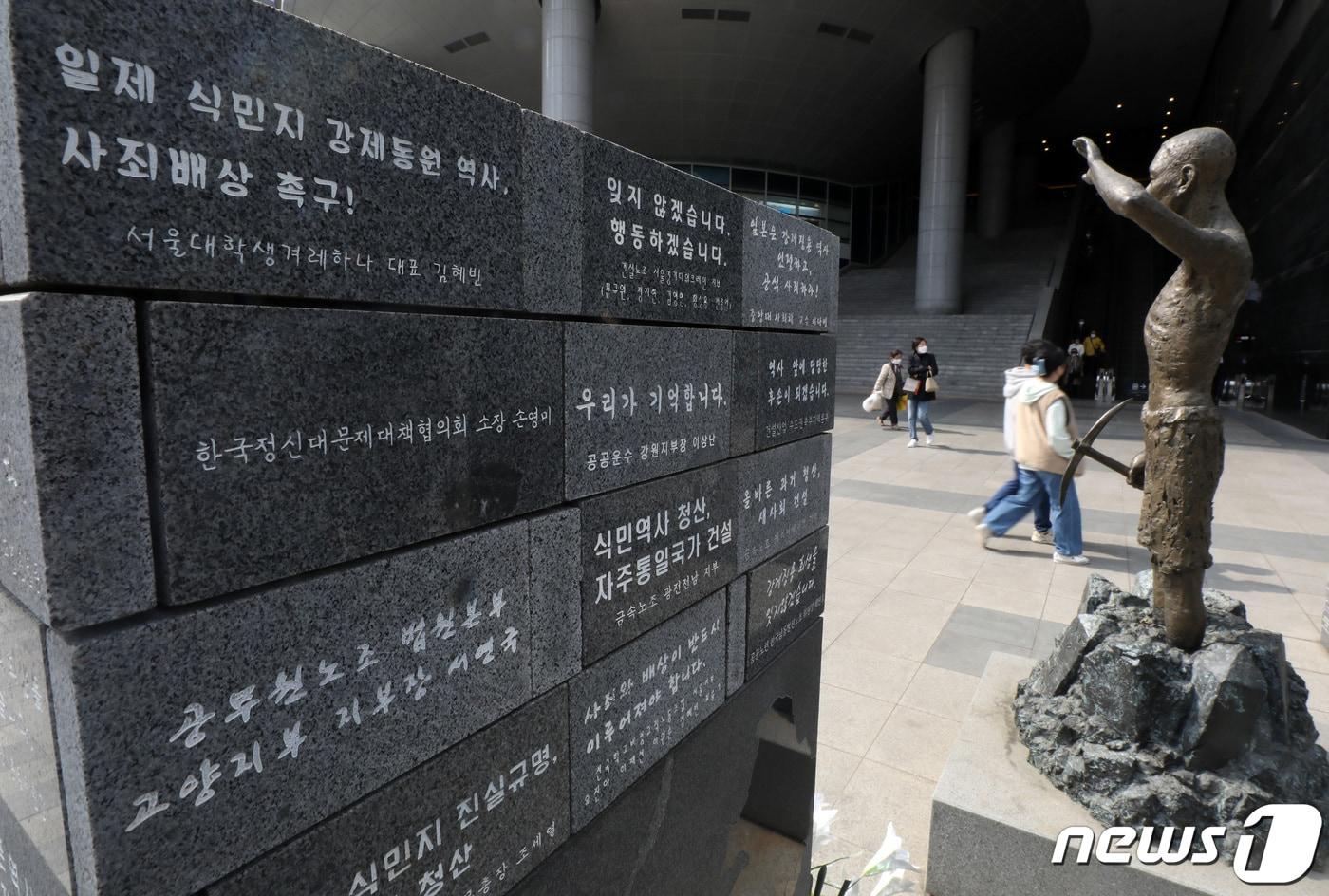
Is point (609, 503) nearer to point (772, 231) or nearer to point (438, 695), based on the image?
point (438, 695)

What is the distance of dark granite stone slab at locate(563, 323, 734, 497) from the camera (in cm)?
177

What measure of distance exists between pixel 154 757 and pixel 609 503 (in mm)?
1073

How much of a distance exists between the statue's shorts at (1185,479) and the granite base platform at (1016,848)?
108 centimetres

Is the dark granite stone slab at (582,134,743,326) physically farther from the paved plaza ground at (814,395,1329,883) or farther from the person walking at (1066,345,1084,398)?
the person walking at (1066,345,1084,398)

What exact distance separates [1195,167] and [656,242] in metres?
2.36

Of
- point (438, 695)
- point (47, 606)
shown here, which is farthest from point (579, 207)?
point (47, 606)

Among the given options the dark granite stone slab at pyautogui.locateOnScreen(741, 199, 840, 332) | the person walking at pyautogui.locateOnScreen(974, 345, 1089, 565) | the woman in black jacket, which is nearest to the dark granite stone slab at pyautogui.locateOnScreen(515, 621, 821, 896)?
the dark granite stone slab at pyautogui.locateOnScreen(741, 199, 840, 332)

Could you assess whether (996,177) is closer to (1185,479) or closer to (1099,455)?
(1099,455)

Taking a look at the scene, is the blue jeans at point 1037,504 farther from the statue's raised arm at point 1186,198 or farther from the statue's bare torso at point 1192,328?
the statue's raised arm at point 1186,198

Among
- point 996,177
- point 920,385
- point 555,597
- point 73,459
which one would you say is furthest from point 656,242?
point 996,177

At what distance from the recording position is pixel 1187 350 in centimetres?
295

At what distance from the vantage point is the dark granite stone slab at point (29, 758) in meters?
1.06

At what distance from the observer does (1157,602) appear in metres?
3.14

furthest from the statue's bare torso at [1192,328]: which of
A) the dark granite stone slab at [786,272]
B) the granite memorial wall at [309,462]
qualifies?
the granite memorial wall at [309,462]
